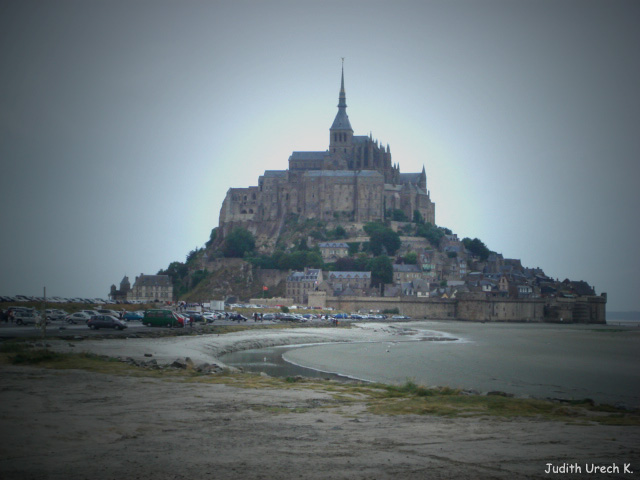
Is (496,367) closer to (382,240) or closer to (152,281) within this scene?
(152,281)

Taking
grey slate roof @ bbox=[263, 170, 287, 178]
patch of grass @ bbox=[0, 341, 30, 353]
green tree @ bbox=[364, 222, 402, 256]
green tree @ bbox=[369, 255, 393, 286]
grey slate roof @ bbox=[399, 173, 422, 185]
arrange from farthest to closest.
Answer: grey slate roof @ bbox=[399, 173, 422, 185]
grey slate roof @ bbox=[263, 170, 287, 178]
green tree @ bbox=[364, 222, 402, 256]
green tree @ bbox=[369, 255, 393, 286]
patch of grass @ bbox=[0, 341, 30, 353]

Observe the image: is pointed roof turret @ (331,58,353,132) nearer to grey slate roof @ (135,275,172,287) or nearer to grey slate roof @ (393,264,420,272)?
grey slate roof @ (393,264,420,272)

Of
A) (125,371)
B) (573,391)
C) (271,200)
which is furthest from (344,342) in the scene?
(271,200)

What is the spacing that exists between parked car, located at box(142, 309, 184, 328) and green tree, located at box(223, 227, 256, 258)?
277 feet

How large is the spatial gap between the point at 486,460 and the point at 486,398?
24.4ft

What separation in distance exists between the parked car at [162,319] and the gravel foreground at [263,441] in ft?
101

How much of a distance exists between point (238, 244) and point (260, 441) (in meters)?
123

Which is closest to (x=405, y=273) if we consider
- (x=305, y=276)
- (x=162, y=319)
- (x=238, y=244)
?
(x=305, y=276)

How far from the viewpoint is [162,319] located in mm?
47625

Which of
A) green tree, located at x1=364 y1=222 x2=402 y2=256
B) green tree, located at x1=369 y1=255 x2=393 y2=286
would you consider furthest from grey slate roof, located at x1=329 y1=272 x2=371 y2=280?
green tree, located at x1=364 y1=222 x2=402 y2=256

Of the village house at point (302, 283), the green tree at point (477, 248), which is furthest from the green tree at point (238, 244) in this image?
the green tree at point (477, 248)

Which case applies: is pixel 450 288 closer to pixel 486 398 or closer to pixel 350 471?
pixel 486 398

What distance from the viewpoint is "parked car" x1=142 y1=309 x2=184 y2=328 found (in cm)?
4769

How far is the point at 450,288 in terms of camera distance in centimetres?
12044
